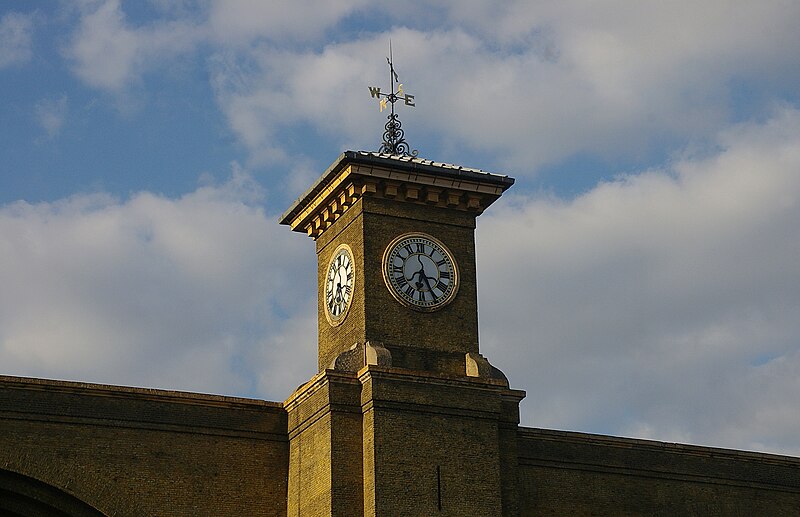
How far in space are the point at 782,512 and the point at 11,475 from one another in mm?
18764

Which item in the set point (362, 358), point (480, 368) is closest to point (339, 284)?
point (362, 358)

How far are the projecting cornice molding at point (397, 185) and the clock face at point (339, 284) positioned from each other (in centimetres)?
104

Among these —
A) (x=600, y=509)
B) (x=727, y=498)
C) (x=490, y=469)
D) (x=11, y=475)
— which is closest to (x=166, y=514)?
(x=11, y=475)

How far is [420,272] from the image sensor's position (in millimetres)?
33688

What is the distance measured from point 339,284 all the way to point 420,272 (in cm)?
195

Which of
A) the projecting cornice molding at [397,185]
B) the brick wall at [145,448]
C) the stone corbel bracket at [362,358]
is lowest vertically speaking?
the brick wall at [145,448]

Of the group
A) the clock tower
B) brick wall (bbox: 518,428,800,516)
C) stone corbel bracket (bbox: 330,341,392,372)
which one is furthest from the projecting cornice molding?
brick wall (bbox: 518,428,800,516)

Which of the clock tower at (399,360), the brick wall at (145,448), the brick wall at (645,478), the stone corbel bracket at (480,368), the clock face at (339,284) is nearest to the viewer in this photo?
the brick wall at (145,448)

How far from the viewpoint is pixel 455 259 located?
3416 centimetres

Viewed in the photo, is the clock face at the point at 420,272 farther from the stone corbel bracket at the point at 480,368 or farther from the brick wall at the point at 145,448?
the brick wall at the point at 145,448

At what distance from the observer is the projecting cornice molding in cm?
3334

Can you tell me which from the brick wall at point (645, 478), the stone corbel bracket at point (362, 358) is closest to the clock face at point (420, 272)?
the stone corbel bracket at point (362, 358)

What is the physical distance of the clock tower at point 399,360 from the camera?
3091cm

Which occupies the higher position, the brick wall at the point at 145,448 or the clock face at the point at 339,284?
the clock face at the point at 339,284
